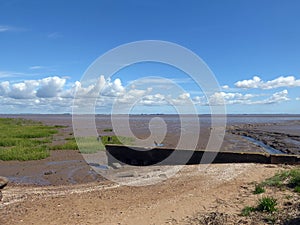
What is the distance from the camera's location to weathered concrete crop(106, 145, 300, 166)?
12946mm

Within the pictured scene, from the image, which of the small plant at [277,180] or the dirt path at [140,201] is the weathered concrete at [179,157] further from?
the small plant at [277,180]

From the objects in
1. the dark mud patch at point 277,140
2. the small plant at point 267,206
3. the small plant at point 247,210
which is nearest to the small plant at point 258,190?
the small plant at point 267,206

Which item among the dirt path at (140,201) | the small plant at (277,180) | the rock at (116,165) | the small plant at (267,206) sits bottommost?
the rock at (116,165)

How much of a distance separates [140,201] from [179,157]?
6.93 meters

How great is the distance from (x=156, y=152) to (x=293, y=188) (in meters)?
8.86

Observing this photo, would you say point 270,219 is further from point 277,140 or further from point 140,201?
point 277,140

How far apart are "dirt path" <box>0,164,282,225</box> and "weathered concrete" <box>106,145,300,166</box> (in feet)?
4.66

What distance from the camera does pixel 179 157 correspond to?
609 inches

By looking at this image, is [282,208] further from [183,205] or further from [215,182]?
[215,182]

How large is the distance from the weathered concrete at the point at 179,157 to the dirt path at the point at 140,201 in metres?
1.42

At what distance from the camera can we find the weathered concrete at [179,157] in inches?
510

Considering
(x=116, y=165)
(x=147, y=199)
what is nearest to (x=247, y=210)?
(x=147, y=199)

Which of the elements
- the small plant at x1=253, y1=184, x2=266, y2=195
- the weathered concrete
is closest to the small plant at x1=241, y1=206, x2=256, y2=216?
the small plant at x1=253, y1=184, x2=266, y2=195

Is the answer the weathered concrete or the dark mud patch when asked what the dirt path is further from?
the dark mud patch
